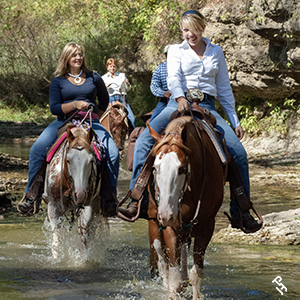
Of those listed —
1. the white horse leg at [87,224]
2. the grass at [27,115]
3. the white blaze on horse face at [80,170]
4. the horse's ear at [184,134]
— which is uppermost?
the horse's ear at [184,134]

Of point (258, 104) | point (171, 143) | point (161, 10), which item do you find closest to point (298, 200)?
point (171, 143)

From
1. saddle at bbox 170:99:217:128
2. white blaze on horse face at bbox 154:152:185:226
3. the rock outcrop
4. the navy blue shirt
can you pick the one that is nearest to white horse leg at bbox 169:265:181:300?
white blaze on horse face at bbox 154:152:185:226

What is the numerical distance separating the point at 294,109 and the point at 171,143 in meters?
13.8

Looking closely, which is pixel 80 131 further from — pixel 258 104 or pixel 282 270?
pixel 258 104

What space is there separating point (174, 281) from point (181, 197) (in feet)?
3.20

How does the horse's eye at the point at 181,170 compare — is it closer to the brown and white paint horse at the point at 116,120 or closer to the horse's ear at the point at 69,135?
the horse's ear at the point at 69,135

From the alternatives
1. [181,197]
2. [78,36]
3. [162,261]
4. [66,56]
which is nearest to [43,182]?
[66,56]

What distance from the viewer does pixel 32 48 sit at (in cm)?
3475

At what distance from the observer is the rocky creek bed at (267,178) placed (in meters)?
7.95

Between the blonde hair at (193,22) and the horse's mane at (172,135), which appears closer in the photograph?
the horse's mane at (172,135)

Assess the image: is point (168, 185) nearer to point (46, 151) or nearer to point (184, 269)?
point (184, 269)

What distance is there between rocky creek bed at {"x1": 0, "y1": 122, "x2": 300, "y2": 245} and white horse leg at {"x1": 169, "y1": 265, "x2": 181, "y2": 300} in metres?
3.15

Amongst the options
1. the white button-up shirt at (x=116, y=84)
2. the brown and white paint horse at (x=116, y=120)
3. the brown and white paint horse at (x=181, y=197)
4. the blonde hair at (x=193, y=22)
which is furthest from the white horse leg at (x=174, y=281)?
the white button-up shirt at (x=116, y=84)

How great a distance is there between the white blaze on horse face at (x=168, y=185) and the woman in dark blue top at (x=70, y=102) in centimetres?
267
